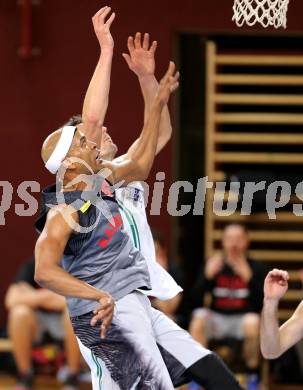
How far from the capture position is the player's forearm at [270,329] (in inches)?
196

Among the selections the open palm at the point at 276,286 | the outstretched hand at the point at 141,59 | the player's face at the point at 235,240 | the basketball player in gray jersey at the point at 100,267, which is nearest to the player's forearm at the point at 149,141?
the basketball player in gray jersey at the point at 100,267

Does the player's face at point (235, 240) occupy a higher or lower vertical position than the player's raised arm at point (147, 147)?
lower

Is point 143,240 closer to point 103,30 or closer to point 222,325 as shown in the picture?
point 103,30

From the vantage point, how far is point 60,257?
16.6 ft

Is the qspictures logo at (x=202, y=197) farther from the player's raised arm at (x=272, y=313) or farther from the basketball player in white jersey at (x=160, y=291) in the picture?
the player's raised arm at (x=272, y=313)

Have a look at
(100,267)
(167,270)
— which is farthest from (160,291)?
(167,270)

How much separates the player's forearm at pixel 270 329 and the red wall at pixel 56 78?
4750 millimetres

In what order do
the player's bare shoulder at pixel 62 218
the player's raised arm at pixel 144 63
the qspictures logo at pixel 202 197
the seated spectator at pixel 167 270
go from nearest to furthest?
the player's bare shoulder at pixel 62 218, the player's raised arm at pixel 144 63, the seated spectator at pixel 167 270, the qspictures logo at pixel 202 197

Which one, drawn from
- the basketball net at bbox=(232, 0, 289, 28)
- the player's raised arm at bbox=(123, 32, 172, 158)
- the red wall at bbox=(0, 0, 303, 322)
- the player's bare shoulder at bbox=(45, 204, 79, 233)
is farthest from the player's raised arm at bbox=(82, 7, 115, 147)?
the red wall at bbox=(0, 0, 303, 322)

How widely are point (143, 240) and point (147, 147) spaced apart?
18.7 inches

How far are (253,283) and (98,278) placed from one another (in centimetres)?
361

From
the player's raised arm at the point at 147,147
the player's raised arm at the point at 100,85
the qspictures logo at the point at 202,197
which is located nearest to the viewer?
the player's raised arm at the point at 147,147

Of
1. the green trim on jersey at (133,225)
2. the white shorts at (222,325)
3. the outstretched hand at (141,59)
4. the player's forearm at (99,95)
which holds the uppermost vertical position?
the outstretched hand at (141,59)

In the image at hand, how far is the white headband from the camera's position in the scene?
5.32 metres
